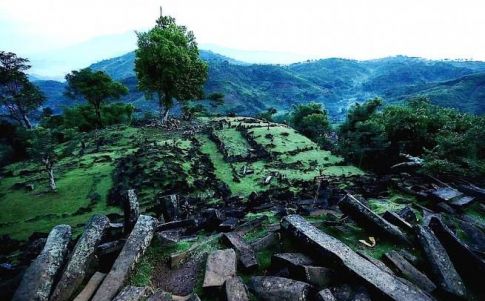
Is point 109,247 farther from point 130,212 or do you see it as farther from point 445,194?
point 445,194

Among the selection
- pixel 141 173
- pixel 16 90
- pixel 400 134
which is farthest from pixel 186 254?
pixel 16 90

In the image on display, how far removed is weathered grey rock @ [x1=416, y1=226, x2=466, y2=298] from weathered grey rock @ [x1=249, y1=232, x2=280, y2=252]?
7.90 feet

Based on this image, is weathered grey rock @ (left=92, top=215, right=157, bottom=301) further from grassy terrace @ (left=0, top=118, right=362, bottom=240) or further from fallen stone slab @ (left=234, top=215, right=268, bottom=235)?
grassy terrace @ (left=0, top=118, right=362, bottom=240)

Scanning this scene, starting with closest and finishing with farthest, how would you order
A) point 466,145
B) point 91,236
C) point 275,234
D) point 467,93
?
point 91,236
point 275,234
point 466,145
point 467,93

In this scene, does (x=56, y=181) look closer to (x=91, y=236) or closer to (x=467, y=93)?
(x=91, y=236)

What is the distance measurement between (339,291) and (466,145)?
11975 mm

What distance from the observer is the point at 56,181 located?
18.1 m

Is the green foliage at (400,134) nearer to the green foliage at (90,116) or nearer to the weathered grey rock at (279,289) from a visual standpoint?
the weathered grey rock at (279,289)

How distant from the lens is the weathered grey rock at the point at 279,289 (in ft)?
12.4

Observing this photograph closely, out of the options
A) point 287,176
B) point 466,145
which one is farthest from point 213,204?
point 466,145

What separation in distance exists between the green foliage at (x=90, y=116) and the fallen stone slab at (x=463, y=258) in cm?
3925

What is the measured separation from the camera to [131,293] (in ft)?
12.8

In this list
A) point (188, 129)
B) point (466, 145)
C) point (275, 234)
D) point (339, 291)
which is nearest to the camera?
point (339, 291)

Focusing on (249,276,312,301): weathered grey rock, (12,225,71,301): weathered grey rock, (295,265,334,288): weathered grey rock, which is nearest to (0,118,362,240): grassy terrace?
(12,225,71,301): weathered grey rock
